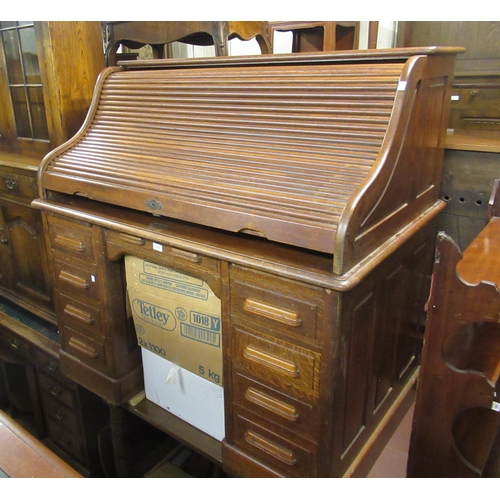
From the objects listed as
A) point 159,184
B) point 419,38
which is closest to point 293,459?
point 159,184

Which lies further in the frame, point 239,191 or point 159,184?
point 159,184

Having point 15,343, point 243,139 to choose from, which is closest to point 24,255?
point 15,343

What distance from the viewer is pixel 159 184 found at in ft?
4.80

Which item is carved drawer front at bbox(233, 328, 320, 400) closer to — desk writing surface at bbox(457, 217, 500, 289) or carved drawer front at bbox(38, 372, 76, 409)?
desk writing surface at bbox(457, 217, 500, 289)

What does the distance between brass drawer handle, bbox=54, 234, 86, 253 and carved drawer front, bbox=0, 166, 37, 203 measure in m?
0.51

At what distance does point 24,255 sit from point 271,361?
1.71m

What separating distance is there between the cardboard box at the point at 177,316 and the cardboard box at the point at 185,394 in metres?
0.05

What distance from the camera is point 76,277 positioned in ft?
5.97

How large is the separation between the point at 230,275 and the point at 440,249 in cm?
56

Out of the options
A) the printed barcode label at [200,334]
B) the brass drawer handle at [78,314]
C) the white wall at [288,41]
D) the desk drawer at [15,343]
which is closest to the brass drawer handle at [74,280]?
the brass drawer handle at [78,314]

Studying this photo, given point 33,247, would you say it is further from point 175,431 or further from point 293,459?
point 293,459

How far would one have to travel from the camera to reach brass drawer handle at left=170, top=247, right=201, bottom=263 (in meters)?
1.40

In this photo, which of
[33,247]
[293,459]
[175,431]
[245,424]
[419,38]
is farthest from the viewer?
[419,38]

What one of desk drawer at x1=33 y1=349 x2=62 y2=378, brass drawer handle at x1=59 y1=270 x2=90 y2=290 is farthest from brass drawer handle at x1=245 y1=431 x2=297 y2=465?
desk drawer at x1=33 y1=349 x2=62 y2=378
